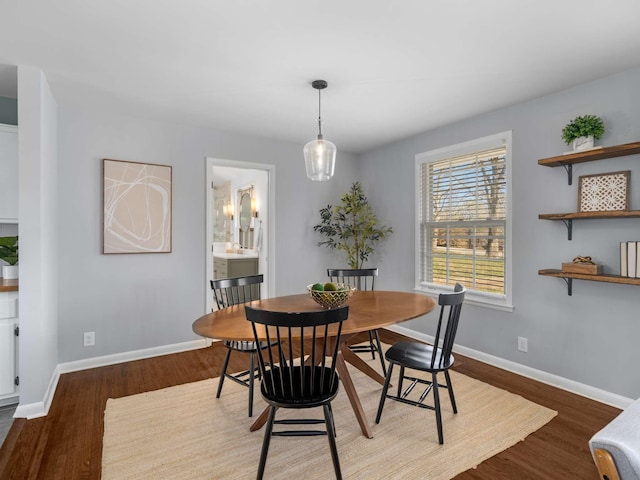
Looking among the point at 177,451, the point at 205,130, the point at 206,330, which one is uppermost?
the point at 205,130

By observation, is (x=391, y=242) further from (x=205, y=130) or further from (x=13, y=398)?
(x=13, y=398)

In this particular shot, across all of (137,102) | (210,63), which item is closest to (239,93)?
(210,63)

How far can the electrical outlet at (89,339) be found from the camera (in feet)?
11.3

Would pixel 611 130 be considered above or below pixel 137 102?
below

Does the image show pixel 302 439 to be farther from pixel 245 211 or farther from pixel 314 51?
pixel 245 211

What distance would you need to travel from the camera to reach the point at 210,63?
2498 mm

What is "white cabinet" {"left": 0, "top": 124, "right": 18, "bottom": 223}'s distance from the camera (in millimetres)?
2896

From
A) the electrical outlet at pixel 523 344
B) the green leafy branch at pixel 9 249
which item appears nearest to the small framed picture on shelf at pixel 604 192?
the electrical outlet at pixel 523 344

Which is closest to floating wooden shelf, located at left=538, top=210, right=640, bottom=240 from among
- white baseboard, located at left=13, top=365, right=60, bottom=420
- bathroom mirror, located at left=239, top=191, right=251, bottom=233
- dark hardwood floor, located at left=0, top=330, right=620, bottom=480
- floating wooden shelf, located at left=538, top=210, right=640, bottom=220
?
floating wooden shelf, located at left=538, top=210, right=640, bottom=220

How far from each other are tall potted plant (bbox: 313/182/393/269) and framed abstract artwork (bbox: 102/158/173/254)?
6.11 feet

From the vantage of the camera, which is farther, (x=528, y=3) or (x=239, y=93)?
(x=239, y=93)

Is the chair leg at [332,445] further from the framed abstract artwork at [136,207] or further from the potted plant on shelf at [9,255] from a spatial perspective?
the potted plant on shelf at [9,255]

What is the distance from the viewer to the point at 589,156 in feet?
8.64

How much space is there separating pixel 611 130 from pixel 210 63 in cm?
292
